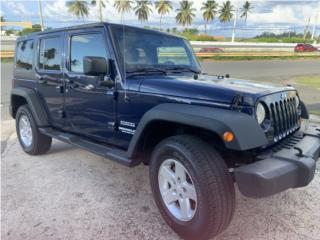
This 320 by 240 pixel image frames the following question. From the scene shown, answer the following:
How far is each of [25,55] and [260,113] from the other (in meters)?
4.12

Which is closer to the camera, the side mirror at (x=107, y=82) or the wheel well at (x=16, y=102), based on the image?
the side mirror at (x=107, y=82)

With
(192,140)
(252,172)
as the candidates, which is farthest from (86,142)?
(252,172)

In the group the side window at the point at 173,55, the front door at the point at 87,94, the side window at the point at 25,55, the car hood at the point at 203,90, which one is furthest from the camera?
the side window at the point at 25,55

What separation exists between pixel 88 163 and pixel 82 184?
2.43ft

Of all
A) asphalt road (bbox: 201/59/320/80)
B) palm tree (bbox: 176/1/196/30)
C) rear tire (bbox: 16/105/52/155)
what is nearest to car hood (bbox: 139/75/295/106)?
rear tire (bbox: 16/105/52/155)

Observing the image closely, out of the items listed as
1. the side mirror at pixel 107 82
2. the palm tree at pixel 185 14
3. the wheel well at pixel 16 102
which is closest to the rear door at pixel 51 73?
the wheel well at pixel 16 102

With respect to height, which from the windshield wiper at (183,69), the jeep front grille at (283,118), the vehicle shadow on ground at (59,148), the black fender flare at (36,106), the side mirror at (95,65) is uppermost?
the side mirror at (95,65)

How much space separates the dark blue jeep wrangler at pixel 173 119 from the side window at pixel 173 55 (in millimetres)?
18

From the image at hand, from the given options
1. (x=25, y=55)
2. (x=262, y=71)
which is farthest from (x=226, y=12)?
(x=25, y=55)

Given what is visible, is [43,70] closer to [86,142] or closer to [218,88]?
[86,142]

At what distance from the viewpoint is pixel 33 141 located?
478cm

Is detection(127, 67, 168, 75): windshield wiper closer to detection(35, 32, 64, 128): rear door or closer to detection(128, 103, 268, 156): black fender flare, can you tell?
detection(128, 103, 268, 156): black fender flare

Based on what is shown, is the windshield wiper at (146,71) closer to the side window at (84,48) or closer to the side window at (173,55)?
the side window at (173,55)

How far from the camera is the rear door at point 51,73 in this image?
4219 millimetres
